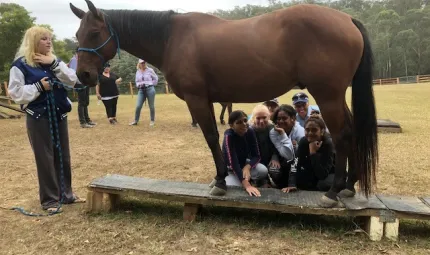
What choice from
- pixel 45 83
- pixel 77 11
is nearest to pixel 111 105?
pixel 45 83

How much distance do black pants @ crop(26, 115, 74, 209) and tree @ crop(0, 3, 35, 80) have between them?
26.7 m

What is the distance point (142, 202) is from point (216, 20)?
2194 mm

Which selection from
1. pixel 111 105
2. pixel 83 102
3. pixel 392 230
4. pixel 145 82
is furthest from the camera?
pixel 111 105

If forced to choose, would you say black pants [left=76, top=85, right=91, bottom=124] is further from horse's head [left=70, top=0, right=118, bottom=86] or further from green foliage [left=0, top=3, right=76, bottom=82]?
green foliage [left=0, top=3, right=76, bottom=82]

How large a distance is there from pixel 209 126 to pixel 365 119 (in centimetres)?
142

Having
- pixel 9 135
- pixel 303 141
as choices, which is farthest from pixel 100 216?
pixel 9 135

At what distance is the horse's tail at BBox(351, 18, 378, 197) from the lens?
2986 mm

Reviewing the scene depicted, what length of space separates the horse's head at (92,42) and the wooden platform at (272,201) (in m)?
1.15

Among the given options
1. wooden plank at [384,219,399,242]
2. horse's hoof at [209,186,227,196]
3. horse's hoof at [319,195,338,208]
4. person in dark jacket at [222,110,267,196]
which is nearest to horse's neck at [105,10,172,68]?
person in dark jacket at [222,110,267,196]

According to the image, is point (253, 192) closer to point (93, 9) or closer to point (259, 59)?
point (259, 59)

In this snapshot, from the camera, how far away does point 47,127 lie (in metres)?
3.59

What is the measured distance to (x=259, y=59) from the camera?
9.68 ft

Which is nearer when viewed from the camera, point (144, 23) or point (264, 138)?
point (144, 23)

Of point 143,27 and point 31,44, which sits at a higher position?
point 143,27
